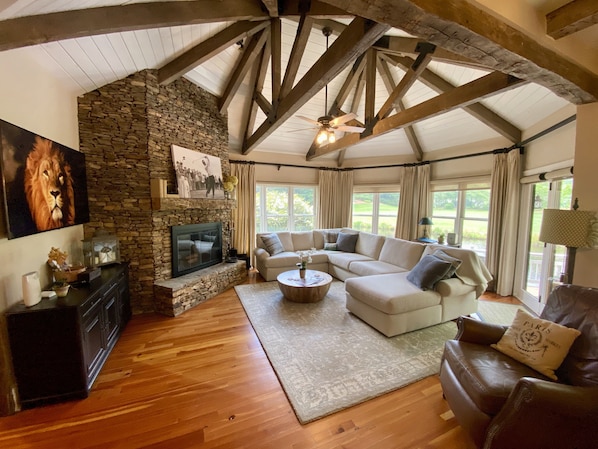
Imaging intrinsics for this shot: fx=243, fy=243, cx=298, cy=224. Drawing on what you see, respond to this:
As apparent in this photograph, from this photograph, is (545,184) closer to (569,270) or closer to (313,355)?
(569,270)

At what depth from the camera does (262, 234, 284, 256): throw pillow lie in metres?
5.10

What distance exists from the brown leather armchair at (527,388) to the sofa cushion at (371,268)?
2.10 m

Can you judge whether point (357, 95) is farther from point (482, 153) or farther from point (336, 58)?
point (336, 58)

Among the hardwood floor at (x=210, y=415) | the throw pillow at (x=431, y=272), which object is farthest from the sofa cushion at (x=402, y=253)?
the hardwood floor at (x=210, y=415)

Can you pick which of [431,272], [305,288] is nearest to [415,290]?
[431,272]

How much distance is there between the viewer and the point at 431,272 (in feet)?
9.69

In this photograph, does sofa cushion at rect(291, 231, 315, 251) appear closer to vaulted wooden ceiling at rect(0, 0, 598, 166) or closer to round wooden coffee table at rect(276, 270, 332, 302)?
round wooden coffee table at rect(276, 270, 332, 302)

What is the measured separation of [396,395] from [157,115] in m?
4.22

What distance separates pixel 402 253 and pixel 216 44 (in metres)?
4.02

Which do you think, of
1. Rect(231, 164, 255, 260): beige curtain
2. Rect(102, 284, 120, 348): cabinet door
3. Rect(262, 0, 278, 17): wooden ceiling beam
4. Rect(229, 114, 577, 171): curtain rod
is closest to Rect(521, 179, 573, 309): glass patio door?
Rect(229, 114, 577, 171): curtain rod

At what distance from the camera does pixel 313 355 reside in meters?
2.45

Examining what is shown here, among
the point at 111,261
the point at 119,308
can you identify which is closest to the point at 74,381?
the point at 119,308

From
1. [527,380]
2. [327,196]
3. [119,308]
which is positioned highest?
[327,196]

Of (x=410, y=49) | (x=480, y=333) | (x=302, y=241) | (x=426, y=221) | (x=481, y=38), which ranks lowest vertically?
(x=480, y=333)
